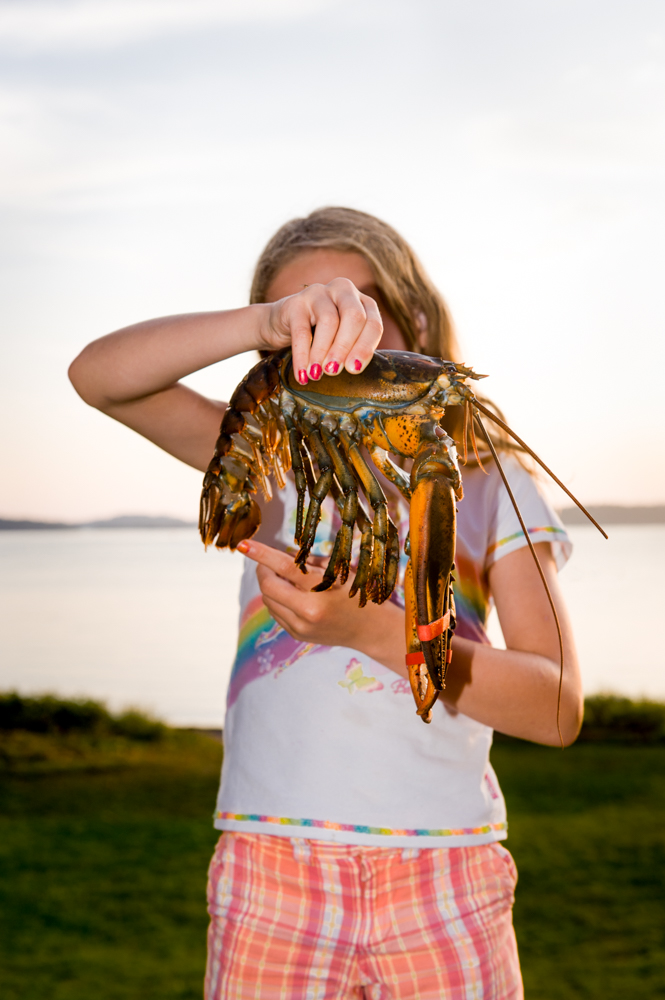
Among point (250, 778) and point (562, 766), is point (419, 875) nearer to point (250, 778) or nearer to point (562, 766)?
point (250, 778)

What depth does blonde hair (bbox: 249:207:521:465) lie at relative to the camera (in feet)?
6.25

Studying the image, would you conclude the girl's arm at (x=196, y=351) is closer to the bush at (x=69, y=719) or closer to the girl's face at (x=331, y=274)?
the girl's face at (x=331, y=274)

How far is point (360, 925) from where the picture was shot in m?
1.48

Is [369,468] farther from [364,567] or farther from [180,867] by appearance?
[180,867]

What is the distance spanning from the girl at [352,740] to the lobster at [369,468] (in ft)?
0.34

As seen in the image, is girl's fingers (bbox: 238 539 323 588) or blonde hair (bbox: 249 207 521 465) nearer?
girl's fingers (bbox: 238 539 323 588)

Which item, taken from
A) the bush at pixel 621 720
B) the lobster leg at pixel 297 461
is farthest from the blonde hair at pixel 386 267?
the bush at pixel 621 720

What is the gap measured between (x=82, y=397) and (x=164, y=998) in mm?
2827

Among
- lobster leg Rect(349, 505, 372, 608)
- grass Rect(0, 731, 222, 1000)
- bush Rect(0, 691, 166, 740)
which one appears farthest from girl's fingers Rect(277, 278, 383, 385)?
bush Rect(0, 691, 166, 740)

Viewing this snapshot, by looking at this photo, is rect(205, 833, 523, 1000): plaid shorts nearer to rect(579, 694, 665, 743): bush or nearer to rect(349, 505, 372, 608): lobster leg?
rect(349, 505, 372, 608): lobster leg

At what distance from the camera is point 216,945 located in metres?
1.57

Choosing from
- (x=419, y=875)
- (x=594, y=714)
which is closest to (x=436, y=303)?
(x=419, y=875)

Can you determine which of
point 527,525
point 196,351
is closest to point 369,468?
point 196,351

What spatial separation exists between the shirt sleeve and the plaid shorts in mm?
595
